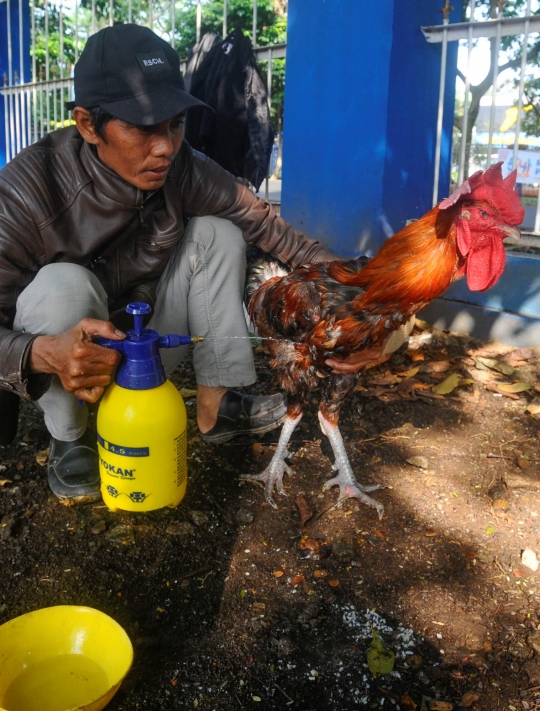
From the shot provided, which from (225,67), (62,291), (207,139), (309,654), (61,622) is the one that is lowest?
(309,654)

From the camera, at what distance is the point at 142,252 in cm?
263

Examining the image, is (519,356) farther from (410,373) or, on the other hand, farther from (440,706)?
(440,706)

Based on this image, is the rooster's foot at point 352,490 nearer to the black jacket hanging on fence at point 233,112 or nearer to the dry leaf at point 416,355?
the dry leaf at point 416,355

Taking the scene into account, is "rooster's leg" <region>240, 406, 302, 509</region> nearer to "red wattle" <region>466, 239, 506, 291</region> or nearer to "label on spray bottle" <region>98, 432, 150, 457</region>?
"label on spray bottle" <region>98, 432, 150, 457</region>

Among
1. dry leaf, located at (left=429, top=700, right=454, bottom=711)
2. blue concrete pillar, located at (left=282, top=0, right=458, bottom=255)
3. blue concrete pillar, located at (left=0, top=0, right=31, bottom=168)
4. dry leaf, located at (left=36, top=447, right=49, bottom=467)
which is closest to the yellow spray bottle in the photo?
dry leaf, located at (left=36, top=447, right=49, bottom=467)

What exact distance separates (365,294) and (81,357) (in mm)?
1251

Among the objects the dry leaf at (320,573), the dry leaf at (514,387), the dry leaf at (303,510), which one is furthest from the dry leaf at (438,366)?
the dry leaf at (320,573)

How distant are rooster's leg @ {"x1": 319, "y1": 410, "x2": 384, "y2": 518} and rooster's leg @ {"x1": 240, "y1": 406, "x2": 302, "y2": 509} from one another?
0.49 feet

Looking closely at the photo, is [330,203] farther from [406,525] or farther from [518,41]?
[518,41]

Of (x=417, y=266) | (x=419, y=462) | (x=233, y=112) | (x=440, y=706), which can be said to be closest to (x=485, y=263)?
(x=417, y=266)

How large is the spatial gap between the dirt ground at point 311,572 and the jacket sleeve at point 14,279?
66cm

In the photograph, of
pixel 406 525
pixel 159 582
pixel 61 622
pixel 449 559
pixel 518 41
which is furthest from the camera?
pixel 518 41

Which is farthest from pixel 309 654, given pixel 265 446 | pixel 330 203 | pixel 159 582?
pixel 330 203

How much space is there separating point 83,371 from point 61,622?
777 mm
